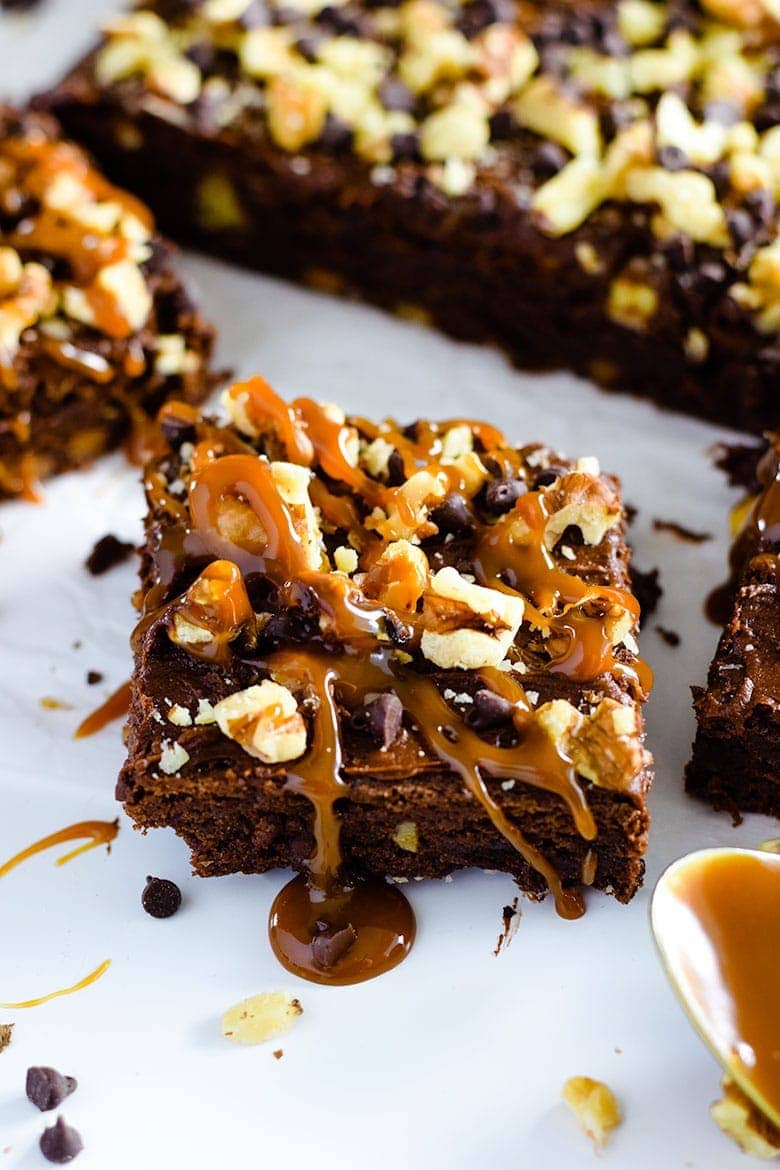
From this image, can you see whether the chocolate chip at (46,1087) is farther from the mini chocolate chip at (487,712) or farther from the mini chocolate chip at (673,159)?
the mini chocolate chip at (673,159)

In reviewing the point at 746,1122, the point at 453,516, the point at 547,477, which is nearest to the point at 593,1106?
the point at 746,1122

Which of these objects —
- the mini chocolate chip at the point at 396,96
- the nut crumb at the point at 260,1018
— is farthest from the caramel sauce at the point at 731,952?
the mini chocolate chip at the point at 396,96

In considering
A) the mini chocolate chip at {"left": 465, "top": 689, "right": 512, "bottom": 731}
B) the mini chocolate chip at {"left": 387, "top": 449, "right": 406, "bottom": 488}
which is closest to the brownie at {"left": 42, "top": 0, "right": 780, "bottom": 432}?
the mini chocolate chip at {"left": 387, "top": 449, "right": 406, "bottom": 488}

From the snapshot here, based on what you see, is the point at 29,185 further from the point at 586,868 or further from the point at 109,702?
the point at 586,868

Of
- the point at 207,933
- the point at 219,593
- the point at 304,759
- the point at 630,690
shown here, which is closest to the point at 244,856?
the point at 207,933

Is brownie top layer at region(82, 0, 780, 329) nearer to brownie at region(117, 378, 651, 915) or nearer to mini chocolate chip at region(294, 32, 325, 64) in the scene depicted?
mini chocolate chip at region(294, 32, 325, 64)
